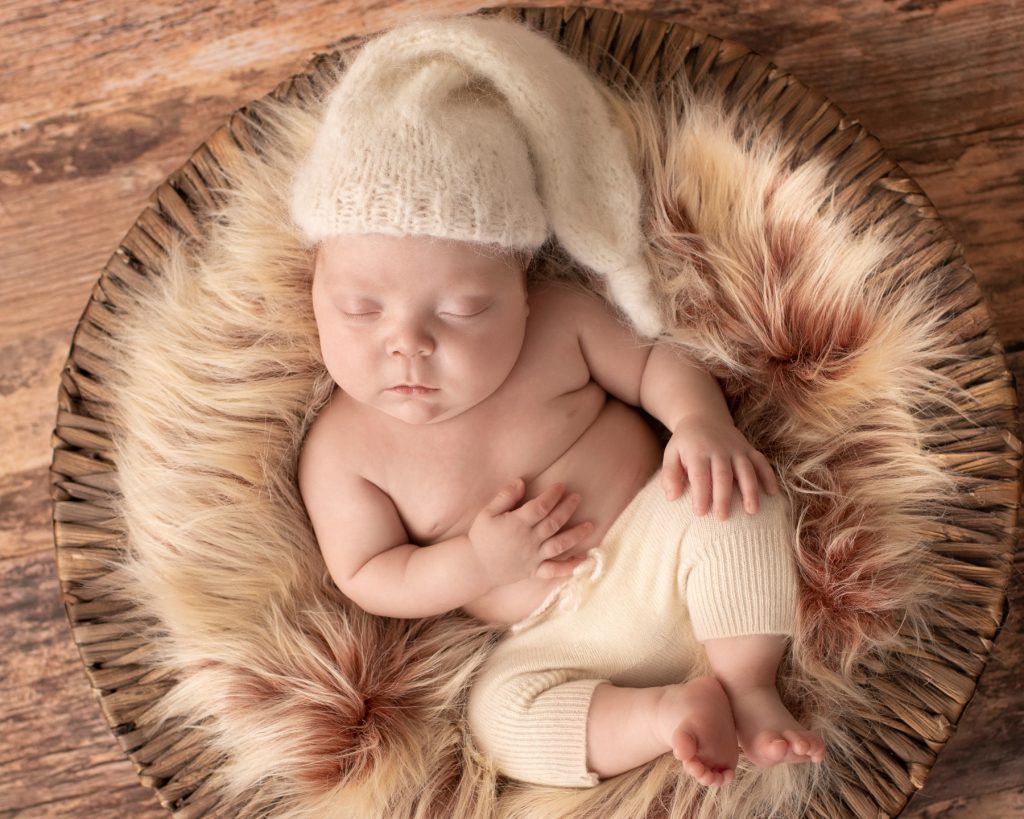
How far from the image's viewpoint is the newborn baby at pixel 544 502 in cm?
109

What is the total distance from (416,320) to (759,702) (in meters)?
0.59

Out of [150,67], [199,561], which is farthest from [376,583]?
[150,67]

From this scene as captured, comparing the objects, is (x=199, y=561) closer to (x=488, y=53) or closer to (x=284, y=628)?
(x=284, y=628)

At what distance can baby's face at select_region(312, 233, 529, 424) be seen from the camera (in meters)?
1.08

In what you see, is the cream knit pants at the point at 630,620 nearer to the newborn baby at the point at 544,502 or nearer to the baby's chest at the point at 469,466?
the newborn baby at the point at 544,502

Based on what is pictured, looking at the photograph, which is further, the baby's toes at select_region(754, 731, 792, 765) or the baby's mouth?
the baby's mouth

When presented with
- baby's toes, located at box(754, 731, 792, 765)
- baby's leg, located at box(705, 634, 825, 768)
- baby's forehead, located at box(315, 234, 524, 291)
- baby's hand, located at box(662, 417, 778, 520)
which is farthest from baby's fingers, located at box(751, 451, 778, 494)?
baby's forehead, located at box(315, 234, 524, 291)

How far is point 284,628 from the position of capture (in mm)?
1222

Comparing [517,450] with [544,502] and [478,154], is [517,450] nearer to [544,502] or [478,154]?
[544,502]

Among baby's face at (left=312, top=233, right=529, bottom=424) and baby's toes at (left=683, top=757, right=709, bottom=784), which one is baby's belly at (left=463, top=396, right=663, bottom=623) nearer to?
baby's face at (left=312, top=233, right=529, bottom=424)

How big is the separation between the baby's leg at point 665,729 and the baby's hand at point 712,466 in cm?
21

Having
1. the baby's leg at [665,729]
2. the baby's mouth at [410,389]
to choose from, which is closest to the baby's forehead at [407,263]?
the baby's mouth at [410,389]

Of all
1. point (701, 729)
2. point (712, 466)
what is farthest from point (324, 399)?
point (701, 729)

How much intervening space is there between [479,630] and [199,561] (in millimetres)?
384
